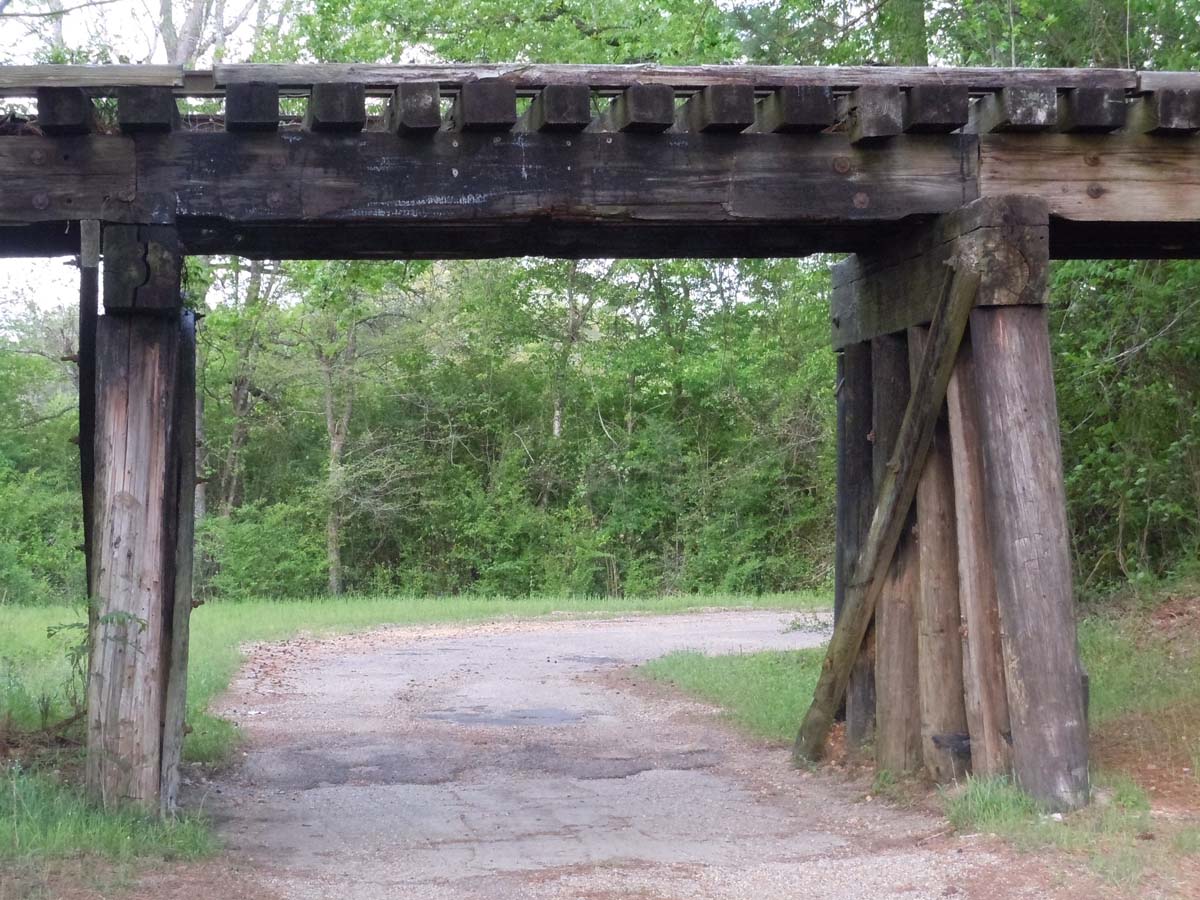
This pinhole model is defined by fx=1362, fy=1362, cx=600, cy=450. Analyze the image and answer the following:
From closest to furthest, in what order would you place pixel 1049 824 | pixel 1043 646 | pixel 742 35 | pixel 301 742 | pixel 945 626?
pixel 1049 824, pixel 1043 646, pixel 945 626, pixel 301 742, pixel 742 35

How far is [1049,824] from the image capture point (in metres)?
6.12

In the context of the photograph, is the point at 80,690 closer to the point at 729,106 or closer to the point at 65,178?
the point at 65,178

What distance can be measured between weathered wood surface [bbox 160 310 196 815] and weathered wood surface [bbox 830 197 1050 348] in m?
4.01

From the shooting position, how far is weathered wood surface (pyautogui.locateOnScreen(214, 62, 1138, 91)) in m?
6.50

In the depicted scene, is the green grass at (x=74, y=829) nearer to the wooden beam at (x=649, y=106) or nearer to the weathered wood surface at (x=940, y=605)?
the weathered wood surface at (x=940, y=605)

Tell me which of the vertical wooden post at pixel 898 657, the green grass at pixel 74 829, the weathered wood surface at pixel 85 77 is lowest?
the green grass at pixel 74 829

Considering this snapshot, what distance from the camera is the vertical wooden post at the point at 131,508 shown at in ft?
21.2

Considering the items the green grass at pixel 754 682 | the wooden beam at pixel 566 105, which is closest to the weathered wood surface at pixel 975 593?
the wooden beam at pixel 566 105

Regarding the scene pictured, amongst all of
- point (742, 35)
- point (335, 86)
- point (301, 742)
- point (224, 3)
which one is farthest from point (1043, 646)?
point (224, 3)

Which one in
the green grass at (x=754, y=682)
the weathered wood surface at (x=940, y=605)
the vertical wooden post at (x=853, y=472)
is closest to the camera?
the weathered wood surface at (x=940, y=605)

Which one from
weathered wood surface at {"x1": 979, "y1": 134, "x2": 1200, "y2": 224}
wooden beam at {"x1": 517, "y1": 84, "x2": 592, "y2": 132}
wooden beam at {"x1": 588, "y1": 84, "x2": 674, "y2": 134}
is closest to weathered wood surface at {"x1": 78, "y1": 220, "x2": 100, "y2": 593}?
wooden beam at {"x1": 517, "y1": 84, "x2": 592, "y2": 132}

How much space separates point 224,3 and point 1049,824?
26.7 meters

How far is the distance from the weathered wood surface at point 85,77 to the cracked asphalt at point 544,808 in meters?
3.63

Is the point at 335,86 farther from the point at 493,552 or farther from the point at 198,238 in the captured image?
the point at 493,552
